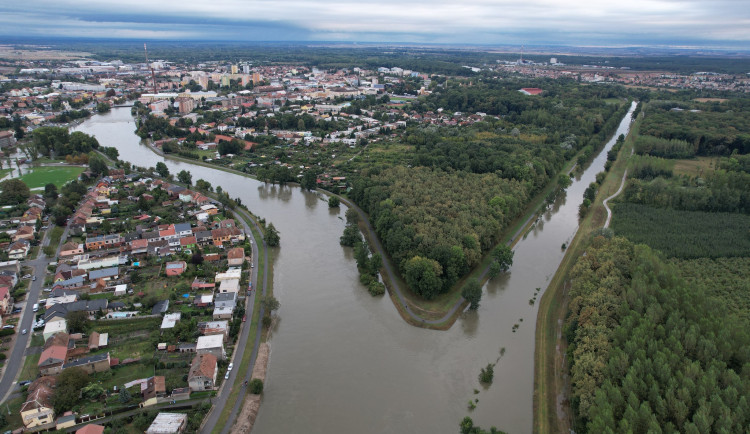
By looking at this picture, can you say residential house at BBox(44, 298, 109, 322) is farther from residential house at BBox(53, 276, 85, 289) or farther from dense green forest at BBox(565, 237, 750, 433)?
dense green forest at BBox(565, 237, 750, 433)

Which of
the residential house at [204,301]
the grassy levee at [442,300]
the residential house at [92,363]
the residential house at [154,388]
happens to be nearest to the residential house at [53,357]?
the residential house at [92,363]

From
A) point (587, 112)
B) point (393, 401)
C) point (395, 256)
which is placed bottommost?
point (393, 401)

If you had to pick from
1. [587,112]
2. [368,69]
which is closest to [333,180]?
[587,112]

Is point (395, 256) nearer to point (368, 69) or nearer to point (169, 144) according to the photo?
point (169, 144)

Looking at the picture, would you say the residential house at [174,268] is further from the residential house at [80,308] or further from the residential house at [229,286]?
the residential house at [80,308]

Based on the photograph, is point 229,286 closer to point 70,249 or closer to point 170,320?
point 170,320

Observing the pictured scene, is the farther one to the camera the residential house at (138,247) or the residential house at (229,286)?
the residential house at (138,247)
